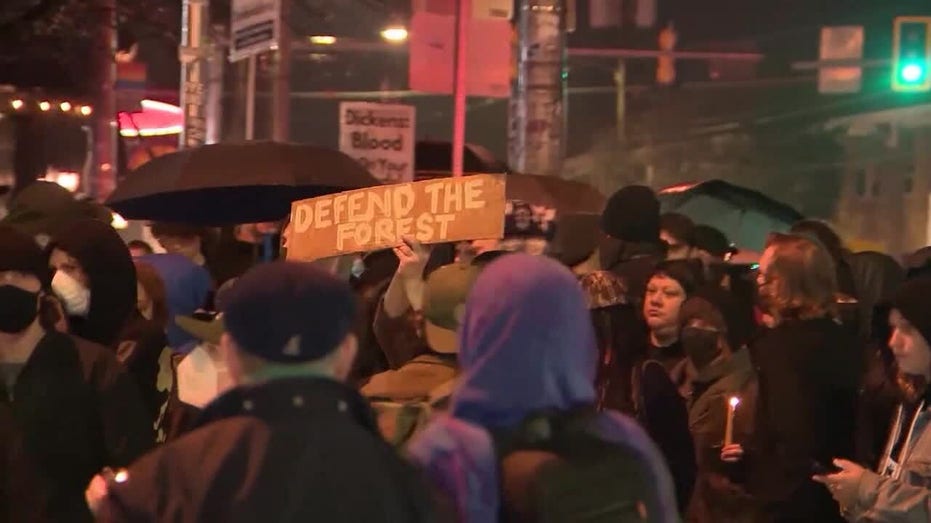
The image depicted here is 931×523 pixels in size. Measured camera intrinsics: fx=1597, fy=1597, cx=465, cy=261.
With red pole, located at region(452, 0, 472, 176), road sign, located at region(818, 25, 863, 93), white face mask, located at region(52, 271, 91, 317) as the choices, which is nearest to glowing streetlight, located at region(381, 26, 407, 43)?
road sign, located at region(818, 25, 863, 93)

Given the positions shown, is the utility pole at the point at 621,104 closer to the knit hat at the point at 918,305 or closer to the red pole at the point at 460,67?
the red pole at the point at 460,67

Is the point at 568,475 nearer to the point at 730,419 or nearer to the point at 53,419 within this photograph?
the point at 53,419

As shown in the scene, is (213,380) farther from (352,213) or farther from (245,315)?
(245,315)

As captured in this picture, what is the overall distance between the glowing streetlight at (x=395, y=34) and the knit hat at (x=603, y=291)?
3328 centimetres

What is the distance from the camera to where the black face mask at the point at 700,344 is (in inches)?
252

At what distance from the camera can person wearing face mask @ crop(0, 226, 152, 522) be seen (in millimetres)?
4852

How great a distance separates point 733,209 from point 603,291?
7361mm

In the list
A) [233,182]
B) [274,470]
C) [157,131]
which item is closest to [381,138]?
[233,182]

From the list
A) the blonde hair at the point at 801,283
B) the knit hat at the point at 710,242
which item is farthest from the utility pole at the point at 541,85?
the blonde hair at the point at 801,283

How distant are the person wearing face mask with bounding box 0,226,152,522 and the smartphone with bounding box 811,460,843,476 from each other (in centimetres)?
249

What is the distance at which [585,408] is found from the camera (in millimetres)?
3602

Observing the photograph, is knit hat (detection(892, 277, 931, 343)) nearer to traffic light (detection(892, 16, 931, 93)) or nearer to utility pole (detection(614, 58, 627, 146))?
traffic light (detection(892, 16, 931, 93))

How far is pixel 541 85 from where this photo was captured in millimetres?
10898

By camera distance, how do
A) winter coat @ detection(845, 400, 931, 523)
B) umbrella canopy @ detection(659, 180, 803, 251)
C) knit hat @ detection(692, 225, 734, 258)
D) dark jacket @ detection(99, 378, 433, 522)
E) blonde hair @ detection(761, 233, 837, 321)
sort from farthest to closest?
umbrella canopy @ detection(659, 180, 803, 251)
knit hat @ detection(692, 225, 734, 258)
blonde hair @ detection(761, 233, 837, 321)
winter coat @ detection(845, 400, 931, 523)
dark jacket @ detection(99, 378, 433, 522)
